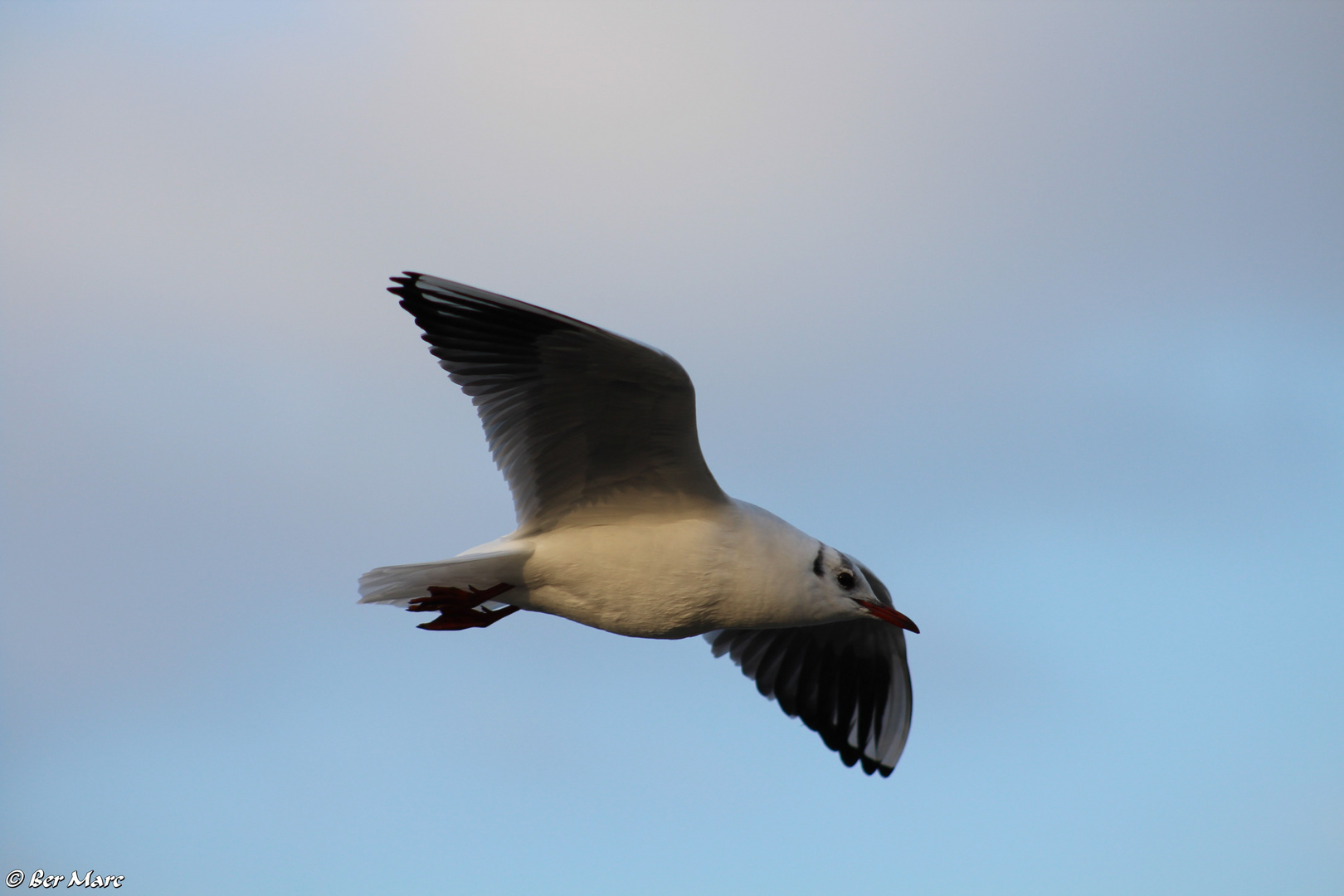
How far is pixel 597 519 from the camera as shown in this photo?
5.62 meters

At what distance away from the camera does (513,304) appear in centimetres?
496

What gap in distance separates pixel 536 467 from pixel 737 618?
124 centimetres

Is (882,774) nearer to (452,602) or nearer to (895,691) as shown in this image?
(895,691)

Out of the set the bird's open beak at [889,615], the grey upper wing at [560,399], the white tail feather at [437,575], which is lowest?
the bird's open beak at [889,615]

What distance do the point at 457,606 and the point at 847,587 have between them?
6.45ft

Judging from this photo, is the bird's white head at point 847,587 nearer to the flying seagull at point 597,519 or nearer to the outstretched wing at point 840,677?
the flying seagull at point 597,519

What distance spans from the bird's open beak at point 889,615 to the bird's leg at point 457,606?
5.96 feet

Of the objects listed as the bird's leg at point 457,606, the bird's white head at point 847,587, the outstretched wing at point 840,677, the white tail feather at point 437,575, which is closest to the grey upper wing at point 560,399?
the white tail feather at point 437,575

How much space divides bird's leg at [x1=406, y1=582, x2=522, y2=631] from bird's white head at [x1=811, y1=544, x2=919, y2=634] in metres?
1.57

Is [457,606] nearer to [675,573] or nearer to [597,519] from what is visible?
[597,519]

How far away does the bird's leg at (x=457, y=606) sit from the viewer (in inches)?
212

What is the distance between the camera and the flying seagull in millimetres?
5156

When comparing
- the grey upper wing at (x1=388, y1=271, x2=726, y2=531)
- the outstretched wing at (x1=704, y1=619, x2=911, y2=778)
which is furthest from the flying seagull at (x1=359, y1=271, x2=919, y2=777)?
the outstretched wing at (x1=704, y1=619, x2=911, y2=778)

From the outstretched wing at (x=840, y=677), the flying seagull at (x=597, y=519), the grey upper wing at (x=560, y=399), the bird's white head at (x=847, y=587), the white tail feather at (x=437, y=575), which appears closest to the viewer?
the grey upper wing at (x=560, y=399)
